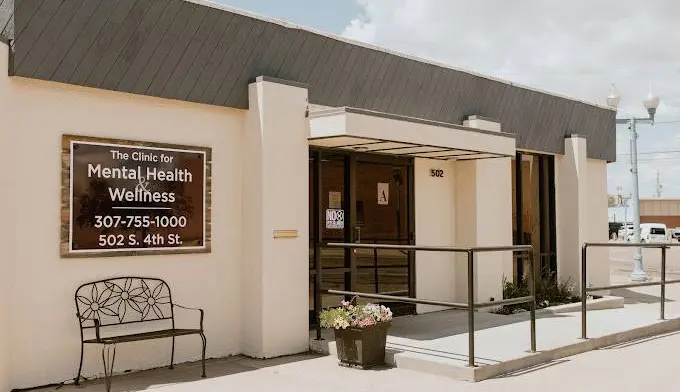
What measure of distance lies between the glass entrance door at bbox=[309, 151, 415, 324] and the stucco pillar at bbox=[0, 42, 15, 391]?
3.60m

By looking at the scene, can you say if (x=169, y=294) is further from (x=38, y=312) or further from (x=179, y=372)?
(x=38, y=312)

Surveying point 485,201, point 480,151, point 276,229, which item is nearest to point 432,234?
point 485,201

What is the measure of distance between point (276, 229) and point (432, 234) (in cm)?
375

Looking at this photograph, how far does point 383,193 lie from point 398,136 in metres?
2.02

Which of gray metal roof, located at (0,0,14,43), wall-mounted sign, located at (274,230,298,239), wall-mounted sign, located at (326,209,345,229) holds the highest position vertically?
gray metal roof, located at (0,0,14,43)

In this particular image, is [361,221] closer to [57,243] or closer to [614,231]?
[57,243]

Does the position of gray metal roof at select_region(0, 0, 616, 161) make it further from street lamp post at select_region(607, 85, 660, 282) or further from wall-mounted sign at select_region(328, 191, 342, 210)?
street lamp post at select_region(607, 85, 660, 282)

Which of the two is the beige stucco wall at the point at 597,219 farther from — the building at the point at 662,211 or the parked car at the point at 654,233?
the building at the point at 662,211

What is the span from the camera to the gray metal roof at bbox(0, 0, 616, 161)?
670 centimetres

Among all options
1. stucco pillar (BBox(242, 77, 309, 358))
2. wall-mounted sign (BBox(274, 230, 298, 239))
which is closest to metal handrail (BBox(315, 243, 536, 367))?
stucco pillar (BBox(242, 77, 309, 358))

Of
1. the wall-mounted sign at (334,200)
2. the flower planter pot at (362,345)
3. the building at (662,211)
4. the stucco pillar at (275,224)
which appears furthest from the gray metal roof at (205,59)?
the building at (662,211)

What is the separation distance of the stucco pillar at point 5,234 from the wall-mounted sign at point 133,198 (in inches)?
21.0

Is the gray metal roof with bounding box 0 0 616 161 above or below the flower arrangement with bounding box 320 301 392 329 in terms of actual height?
above

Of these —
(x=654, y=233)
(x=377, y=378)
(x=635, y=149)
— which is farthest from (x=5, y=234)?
(x=654, y=233)
